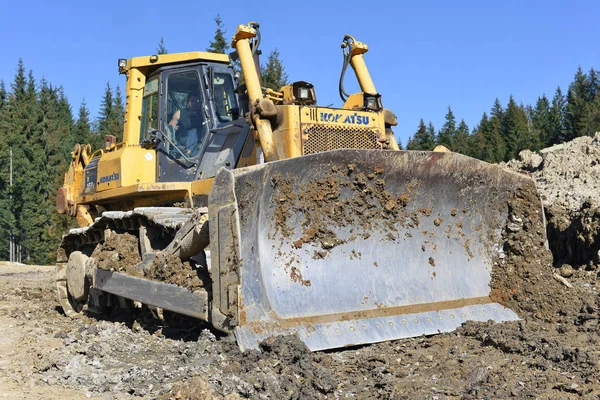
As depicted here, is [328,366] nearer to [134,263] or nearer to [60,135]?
[134,263]

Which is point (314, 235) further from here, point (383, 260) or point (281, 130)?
point (281, 130)

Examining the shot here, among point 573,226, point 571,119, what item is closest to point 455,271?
point 573,226

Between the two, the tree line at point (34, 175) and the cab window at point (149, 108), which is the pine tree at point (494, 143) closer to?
the tree line at point (34, 175)

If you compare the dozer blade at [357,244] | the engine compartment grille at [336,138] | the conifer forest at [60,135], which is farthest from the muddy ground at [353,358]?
the conifer forest at [60,135]

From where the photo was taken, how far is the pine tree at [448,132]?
240 ft

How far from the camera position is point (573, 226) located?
23.7ft

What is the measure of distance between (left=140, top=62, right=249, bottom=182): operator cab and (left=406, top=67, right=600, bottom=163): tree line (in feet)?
194

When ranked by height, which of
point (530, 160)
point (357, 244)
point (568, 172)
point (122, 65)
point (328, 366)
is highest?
point (122, 65)

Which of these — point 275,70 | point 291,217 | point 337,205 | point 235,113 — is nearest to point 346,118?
point 337,205

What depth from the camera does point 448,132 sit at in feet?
282

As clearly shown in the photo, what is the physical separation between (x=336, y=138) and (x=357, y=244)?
102 centimetres

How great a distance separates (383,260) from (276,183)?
3.55ft

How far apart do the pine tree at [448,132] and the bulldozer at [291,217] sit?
65.9m

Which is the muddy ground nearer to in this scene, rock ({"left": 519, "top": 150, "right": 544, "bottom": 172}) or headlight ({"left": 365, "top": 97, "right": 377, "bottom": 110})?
headlight ({"left": 365, "top": 97, "right": 377, "bottom": 110})
